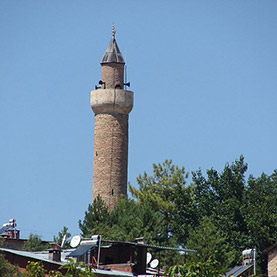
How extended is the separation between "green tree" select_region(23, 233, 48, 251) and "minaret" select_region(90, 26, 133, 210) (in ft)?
45.2

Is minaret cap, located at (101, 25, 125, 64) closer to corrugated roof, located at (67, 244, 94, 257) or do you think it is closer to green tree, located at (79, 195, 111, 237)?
green tree, located at (79, 195, 111, 237)

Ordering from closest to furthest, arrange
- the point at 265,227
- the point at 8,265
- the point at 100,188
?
the point at 8,265
the point at 265,227
the point at 100,188

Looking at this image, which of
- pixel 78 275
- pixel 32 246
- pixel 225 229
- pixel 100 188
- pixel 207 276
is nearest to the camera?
pixel 207 276

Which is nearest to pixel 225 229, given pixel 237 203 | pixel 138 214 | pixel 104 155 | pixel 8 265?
pixel 237 203

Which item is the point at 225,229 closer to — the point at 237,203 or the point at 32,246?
the point at 237,203

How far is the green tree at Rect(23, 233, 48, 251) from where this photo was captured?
4850cm

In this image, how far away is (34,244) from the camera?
161 feet

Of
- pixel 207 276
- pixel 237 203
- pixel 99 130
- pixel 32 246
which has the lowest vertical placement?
pixel 207 276

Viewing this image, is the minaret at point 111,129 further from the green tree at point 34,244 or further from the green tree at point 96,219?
the green tree at point 34,244

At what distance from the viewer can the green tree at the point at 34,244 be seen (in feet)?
159

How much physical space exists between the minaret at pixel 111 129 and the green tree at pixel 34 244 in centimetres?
1378

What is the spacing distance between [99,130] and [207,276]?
39.5 metres

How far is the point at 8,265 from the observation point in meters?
33.6

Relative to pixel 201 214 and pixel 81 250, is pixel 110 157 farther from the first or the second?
pixel 81 250
